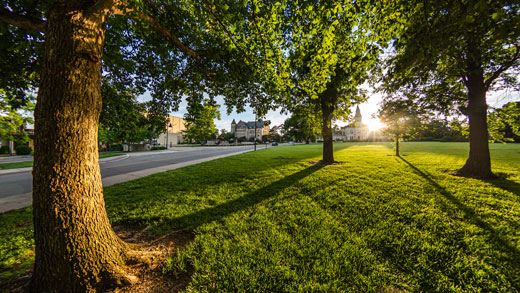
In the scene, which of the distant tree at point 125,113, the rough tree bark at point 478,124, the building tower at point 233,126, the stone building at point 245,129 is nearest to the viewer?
the distant tree at point 125,113

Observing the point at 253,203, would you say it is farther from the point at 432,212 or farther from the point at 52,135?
the point at 432,212

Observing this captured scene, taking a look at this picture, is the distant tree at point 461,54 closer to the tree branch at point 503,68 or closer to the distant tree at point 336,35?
the tree branch at point 503,68

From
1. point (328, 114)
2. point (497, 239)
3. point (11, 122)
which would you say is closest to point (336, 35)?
point (497, 239)

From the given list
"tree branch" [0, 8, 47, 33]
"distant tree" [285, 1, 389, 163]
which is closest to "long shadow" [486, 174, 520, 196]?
"distant tree" [285, 1, 389, 163]

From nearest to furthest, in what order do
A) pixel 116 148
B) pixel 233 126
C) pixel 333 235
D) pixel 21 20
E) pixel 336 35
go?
1. pixel 21 20
2. pixel 333 235
3. pixel 336 35
4. pixel 116 148
5. pixel 233 126

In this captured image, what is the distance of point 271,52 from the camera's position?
12.5 feet

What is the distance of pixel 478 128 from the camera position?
656 cm

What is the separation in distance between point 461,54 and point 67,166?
10600mm

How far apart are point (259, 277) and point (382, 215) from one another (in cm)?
335

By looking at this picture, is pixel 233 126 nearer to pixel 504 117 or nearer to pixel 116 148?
pixel 116 148

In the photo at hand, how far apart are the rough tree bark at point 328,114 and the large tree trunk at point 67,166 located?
8663 mm

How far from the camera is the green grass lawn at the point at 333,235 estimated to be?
2.04 metres

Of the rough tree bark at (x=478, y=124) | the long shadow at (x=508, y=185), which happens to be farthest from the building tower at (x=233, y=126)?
the long shadow at (x=508, y=185)

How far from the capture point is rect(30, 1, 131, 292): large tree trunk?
1762 millimetres
